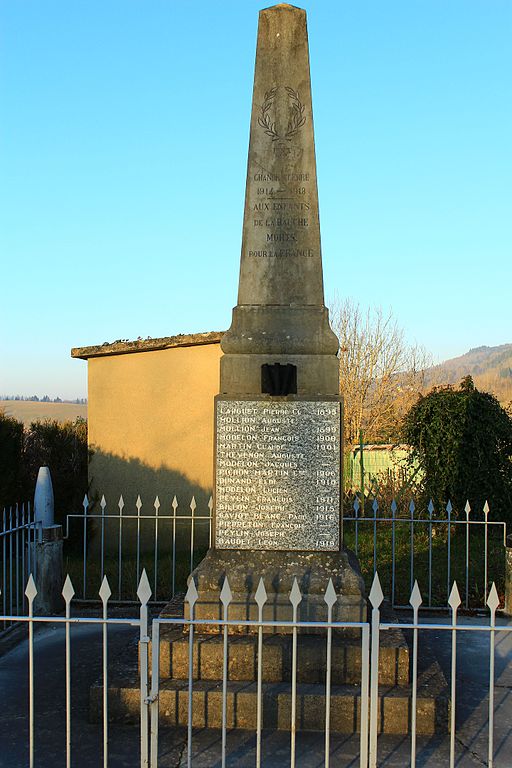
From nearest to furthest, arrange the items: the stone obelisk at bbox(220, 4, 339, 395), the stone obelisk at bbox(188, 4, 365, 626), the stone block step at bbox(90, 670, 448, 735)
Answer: the stone block step at bbox(90, 670, 448, 735) < the stone obelisk at bbox(188, 4, 365, 626) < the stone obelisk at bbox(220, 4, 339, 395)

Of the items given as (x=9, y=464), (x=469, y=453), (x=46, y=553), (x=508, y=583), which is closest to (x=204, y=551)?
(x=9, y=464)

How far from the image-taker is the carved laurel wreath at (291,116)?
19.3 ft

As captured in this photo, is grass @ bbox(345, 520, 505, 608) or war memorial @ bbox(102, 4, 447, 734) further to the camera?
grass @ bbox(345, 520, 505, 608)

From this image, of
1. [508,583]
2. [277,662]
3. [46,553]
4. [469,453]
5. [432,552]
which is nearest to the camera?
[277,662]

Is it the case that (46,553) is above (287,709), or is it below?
above

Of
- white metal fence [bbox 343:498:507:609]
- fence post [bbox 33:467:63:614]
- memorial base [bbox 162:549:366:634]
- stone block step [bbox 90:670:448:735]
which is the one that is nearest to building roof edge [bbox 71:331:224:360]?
white metal fence [bbox 343:498:507:609]

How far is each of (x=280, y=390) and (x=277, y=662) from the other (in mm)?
1913

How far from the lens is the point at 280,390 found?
568 cm

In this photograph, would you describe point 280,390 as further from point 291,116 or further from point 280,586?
point 291,116

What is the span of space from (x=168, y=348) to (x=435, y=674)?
7.60 m

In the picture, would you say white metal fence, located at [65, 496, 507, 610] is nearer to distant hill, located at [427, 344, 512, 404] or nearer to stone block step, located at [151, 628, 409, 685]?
stone block step, located at [151, 628, 409, 685]

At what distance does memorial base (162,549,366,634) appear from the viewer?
5.43 metres

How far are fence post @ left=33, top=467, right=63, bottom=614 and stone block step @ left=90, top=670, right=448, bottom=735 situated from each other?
2.81 m

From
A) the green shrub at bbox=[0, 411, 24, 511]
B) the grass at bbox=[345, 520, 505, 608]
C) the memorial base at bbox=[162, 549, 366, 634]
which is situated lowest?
the grass at bbox=[345, 520, 505, 608]
